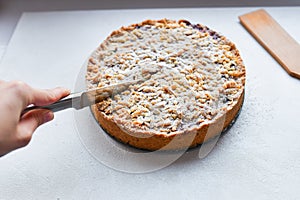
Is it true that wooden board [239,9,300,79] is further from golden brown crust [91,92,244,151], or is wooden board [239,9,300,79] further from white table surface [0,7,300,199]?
golden brown crust [91,92,244,151]

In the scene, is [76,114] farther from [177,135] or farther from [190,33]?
[190,33]

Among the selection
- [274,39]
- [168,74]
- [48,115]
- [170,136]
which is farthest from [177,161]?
[274,39]

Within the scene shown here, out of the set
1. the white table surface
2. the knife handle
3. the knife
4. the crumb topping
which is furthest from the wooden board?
the knife handle

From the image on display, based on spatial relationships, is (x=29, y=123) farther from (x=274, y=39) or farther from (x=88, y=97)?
(x=274, y=39)

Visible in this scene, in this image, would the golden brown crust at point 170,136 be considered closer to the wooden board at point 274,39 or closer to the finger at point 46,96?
the finger at point 46,96

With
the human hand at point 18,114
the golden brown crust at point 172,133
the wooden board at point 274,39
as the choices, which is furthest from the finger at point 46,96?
the wooden board at point 274,39

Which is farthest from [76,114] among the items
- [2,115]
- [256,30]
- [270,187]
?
[256,30]

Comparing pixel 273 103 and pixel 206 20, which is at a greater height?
pixel 206 20
